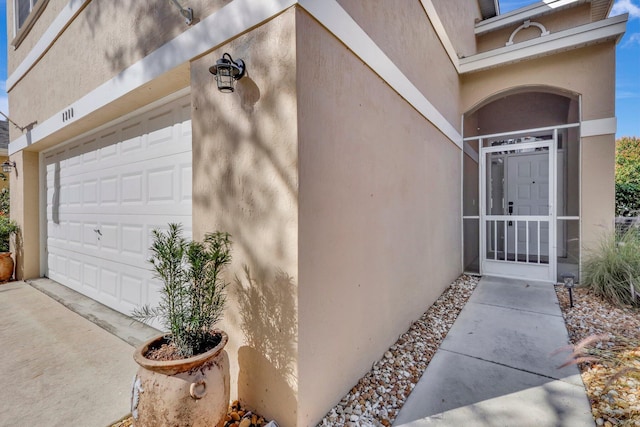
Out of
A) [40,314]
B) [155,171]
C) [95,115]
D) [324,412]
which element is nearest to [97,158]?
[95,115]

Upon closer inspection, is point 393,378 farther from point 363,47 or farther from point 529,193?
point 529,193

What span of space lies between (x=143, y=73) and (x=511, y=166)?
785 centimetres

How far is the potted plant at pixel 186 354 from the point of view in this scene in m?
1.71

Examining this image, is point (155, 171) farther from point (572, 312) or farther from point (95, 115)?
point (572, 312)

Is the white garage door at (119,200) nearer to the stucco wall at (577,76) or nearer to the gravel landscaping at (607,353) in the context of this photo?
the gravel landscaping at (607,353)

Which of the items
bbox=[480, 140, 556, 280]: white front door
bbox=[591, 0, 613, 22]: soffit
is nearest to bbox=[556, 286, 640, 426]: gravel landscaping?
bbox=[480, 140, 556, 280]: white front door

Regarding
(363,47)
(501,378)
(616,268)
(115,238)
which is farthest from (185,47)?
(616,268)

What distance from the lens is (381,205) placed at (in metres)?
2.89

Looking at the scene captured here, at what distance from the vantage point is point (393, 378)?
2617mm

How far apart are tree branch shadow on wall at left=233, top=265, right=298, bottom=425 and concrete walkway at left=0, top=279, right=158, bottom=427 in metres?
1.00

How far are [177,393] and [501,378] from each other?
2572 millimetres

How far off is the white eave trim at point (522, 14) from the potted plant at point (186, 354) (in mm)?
7570

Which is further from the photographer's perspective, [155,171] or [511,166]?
[511,166]

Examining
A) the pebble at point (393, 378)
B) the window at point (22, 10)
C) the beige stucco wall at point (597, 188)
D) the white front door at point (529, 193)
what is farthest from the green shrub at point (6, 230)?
the white front door at point (529, 193)
